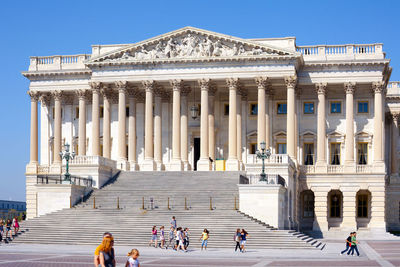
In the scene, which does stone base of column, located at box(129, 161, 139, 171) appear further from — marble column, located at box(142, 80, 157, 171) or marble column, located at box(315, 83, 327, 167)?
marble column, located at box(315, 83, 327, 167)

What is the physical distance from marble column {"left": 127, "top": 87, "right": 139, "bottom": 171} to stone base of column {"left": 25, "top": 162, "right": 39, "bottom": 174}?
11409 millimetres

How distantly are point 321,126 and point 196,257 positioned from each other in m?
36.5

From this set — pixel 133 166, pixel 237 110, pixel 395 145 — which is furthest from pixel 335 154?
pixel 133 166

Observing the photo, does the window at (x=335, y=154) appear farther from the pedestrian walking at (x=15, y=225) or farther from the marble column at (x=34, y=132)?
the pedestrian walking at (x=15, y=225)

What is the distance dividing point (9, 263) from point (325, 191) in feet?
145

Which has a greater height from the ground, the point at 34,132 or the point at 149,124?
the point at 149,124

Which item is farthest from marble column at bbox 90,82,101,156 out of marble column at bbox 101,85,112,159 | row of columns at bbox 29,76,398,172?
marble column at bbox 101,85,112,159

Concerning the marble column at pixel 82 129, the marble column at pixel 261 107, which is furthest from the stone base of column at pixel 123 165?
the marble column at pixel 261 107

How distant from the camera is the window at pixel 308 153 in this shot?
78.2 m

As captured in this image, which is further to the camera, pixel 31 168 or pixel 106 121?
pixel 31 168

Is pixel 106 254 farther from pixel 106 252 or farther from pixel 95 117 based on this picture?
pixel 95 117

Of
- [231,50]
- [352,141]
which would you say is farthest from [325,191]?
[231,50]

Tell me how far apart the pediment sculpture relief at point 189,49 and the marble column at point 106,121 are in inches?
157

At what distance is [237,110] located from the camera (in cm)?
7562
